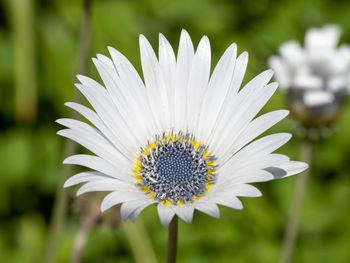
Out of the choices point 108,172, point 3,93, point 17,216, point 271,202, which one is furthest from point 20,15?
point 108,172

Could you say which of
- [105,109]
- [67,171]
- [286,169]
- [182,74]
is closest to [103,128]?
[105,109]

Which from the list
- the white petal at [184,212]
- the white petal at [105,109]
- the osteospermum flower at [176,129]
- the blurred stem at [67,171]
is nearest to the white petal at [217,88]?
the osteospermum flower at [176,129]

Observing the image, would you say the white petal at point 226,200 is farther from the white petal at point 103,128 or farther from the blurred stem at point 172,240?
the white petal at point 103,128

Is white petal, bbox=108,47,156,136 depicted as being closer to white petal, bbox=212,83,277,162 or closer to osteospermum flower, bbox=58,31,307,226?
osteospermum flower, bbox=58,31,307,226

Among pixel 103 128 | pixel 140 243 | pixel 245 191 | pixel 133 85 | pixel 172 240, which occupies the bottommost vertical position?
pixel 140 243

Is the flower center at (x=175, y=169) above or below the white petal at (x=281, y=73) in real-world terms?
below

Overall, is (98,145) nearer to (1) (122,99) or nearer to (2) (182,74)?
(1) (122,99)

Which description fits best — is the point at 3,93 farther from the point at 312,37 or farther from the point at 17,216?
the point at 312,37
